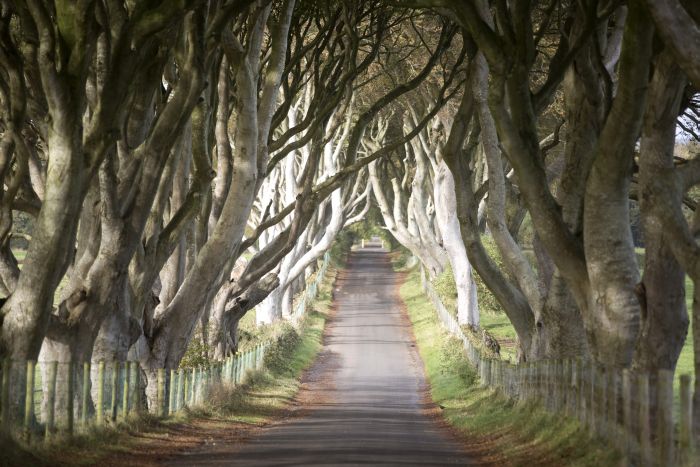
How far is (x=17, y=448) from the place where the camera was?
37.4 ft

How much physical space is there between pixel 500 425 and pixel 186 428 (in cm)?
509

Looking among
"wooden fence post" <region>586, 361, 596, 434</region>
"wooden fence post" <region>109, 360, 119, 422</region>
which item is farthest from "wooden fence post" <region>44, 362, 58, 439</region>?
"wooden fence post" <region>586, 361, 596, 434</region>

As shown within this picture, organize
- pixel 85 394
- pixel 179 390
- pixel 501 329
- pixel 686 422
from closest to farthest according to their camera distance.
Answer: pixel 686 422 < pixel 85 394 < pixel 179 390 < pixel 501 329

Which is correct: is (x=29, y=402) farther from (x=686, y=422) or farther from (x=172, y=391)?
(x=686, y=422)

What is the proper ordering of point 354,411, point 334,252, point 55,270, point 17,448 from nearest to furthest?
point 17,448 < point 55,270 < point 354,411 < point 334,252

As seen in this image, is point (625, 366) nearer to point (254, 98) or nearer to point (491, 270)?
point (491, 270)

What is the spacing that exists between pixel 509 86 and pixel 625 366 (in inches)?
154

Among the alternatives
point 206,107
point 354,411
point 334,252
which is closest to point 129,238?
point 206,107

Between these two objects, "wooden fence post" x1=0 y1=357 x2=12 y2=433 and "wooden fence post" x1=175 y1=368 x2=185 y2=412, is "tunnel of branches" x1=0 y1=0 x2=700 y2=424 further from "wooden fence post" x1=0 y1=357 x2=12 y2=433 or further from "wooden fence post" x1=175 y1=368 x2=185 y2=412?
"wooden fence post" x1=0 y1=357 x2=12 y2=433

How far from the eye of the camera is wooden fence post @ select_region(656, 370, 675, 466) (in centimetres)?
890

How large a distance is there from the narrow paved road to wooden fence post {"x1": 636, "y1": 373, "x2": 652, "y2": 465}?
3861mm

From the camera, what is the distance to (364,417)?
21.9 meters

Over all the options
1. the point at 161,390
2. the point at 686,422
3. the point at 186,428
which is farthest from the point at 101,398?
the point at 686,422

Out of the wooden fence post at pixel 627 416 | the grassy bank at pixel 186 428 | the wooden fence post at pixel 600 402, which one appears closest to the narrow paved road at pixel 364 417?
the grassy bank at pixel 186 428
